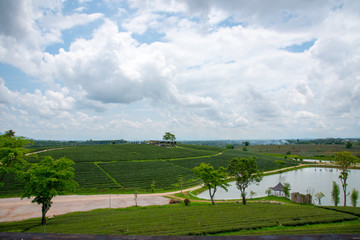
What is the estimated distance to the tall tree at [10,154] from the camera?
81.1 ft

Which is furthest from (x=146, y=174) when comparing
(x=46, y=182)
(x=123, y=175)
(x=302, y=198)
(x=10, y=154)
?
(x=10, y=154)

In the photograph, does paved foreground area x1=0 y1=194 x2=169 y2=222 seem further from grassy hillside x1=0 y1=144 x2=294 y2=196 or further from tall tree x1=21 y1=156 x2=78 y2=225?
tall tree x1=21 y1=156 x2=78 y2=225

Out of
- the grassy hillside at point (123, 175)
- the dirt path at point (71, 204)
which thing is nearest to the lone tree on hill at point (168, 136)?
the grassy hillside at point (123, 175)

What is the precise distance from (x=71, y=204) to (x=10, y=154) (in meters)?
22.8

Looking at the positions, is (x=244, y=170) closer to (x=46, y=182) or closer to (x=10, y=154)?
(x=46, y=182)

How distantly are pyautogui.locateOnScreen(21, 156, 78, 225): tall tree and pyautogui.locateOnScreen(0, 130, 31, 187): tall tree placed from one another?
1.74 metres

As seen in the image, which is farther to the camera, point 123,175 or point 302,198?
point 123,175

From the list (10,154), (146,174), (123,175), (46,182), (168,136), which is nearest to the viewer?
(46,182)

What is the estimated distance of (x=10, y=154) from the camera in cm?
2453

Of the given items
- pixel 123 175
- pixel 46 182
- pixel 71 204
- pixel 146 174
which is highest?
pixel 46 182

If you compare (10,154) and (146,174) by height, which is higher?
(10,154)

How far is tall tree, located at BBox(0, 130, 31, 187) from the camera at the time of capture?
24.7m

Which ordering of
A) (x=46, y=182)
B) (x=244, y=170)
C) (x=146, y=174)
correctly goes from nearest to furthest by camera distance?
1. (x=46, y=182)
2. (x=244, y=170)
3. (x=146, y=174)

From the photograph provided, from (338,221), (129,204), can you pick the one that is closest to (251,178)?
(338,221)
